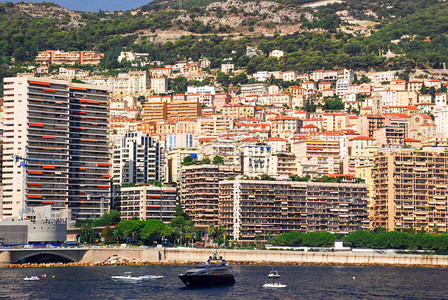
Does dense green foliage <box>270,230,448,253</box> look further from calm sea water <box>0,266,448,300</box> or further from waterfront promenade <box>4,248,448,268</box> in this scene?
calm sea water <box>0,266,448,300</box>

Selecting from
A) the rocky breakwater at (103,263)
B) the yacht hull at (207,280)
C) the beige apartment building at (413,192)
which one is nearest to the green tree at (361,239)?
the beige apartment building at (413,192)

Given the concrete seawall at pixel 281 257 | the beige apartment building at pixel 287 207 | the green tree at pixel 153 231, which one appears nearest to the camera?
the concrete seawall at pixel 281 257

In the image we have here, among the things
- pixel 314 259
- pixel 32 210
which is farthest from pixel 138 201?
pixel 314 259

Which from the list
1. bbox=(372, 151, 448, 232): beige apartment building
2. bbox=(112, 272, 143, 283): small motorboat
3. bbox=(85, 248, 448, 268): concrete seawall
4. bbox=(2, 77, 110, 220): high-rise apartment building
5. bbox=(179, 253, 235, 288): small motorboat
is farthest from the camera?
bbox=(372, 151, 448, 232): beige apartment building

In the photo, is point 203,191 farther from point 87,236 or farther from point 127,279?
point 127,279

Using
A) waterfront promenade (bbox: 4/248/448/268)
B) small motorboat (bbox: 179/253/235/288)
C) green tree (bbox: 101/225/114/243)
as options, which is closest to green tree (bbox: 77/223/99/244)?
green tree (bbox: 101/225/114/243)

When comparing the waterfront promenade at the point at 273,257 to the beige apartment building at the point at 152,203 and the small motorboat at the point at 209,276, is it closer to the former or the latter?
the beige apartment building at the point at 152,203
